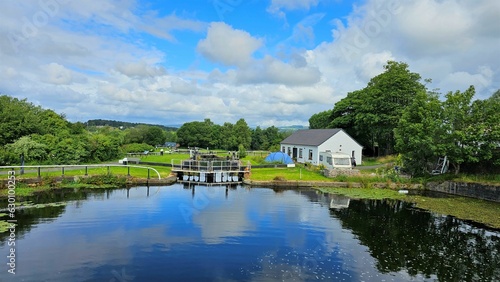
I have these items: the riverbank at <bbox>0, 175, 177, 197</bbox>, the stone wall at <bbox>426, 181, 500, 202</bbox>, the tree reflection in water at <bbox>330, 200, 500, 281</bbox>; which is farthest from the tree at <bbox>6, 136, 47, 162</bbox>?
the stone wall at <bbox>426, 181, 500, 202</bbox>

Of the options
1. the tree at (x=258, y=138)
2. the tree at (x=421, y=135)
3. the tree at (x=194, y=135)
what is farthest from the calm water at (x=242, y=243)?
the tree at (x=258, y=138)

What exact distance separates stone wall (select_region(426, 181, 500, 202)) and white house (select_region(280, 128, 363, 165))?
427 inches

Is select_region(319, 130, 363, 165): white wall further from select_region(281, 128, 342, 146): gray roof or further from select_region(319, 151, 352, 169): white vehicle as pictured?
select_region(319, 151, 352, 169): white vehicle

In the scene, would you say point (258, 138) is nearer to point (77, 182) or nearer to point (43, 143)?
point (43, 143)

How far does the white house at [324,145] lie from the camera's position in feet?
114

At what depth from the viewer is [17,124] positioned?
28375mm

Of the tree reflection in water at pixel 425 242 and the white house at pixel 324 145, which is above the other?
the white house at pixel 324 145

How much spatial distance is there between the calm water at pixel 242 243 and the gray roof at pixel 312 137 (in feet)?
53.8

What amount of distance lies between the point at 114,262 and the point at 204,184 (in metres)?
16.7

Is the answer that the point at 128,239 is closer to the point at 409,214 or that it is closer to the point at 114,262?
the point at 114,262

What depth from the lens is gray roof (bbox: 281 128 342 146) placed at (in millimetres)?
35312

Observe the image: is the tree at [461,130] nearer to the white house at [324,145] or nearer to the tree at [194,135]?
the white house at [324,145]

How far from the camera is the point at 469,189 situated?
2289 centimetres

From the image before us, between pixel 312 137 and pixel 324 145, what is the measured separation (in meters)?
4.05
